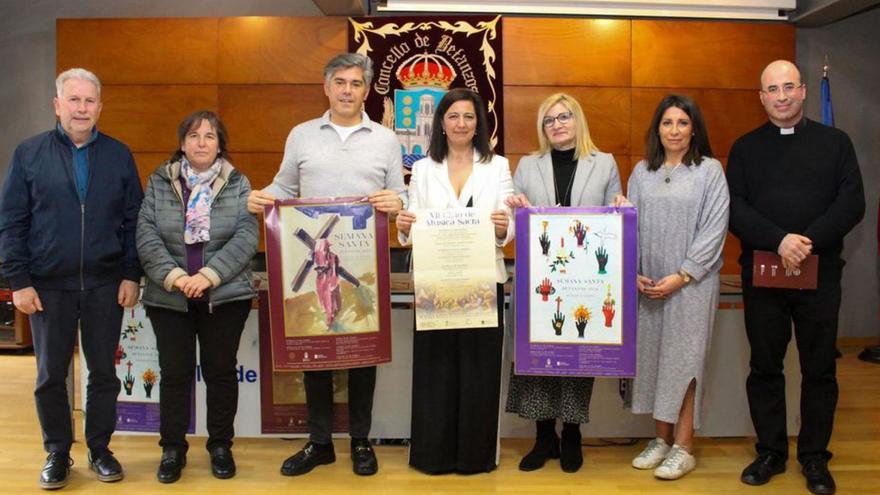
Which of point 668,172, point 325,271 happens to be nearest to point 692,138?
point 668,172

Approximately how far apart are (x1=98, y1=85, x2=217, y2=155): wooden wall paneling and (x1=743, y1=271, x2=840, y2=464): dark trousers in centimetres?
449

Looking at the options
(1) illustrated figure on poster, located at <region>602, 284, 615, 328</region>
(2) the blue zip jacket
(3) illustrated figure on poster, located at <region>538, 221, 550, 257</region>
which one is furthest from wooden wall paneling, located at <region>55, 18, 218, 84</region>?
(1) illustrated figure on poster, located at <region>602, 284, 615, 328</region>

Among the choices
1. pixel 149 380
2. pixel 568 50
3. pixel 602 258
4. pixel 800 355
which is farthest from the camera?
pixel 568 50

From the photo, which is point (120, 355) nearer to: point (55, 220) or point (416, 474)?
point (55, 220)

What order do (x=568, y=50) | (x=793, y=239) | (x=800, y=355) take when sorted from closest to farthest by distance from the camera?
(x=793, y=239), (x=800, y=355), (x=568, y=50)

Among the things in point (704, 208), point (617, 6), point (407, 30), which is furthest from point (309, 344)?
point (617, 6)

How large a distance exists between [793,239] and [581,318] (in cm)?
87

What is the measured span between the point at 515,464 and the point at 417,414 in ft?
1.74

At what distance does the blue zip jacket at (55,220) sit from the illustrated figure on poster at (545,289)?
1.70m

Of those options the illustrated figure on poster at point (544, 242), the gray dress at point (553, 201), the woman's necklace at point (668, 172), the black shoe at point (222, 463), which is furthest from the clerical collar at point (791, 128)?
the black shoe at point (222, 463)

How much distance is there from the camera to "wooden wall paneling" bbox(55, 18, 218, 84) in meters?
5.90

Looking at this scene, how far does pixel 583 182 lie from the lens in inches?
119

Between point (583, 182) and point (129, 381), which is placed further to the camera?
point (129, 381)

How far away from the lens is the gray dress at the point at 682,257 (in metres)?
3.02
